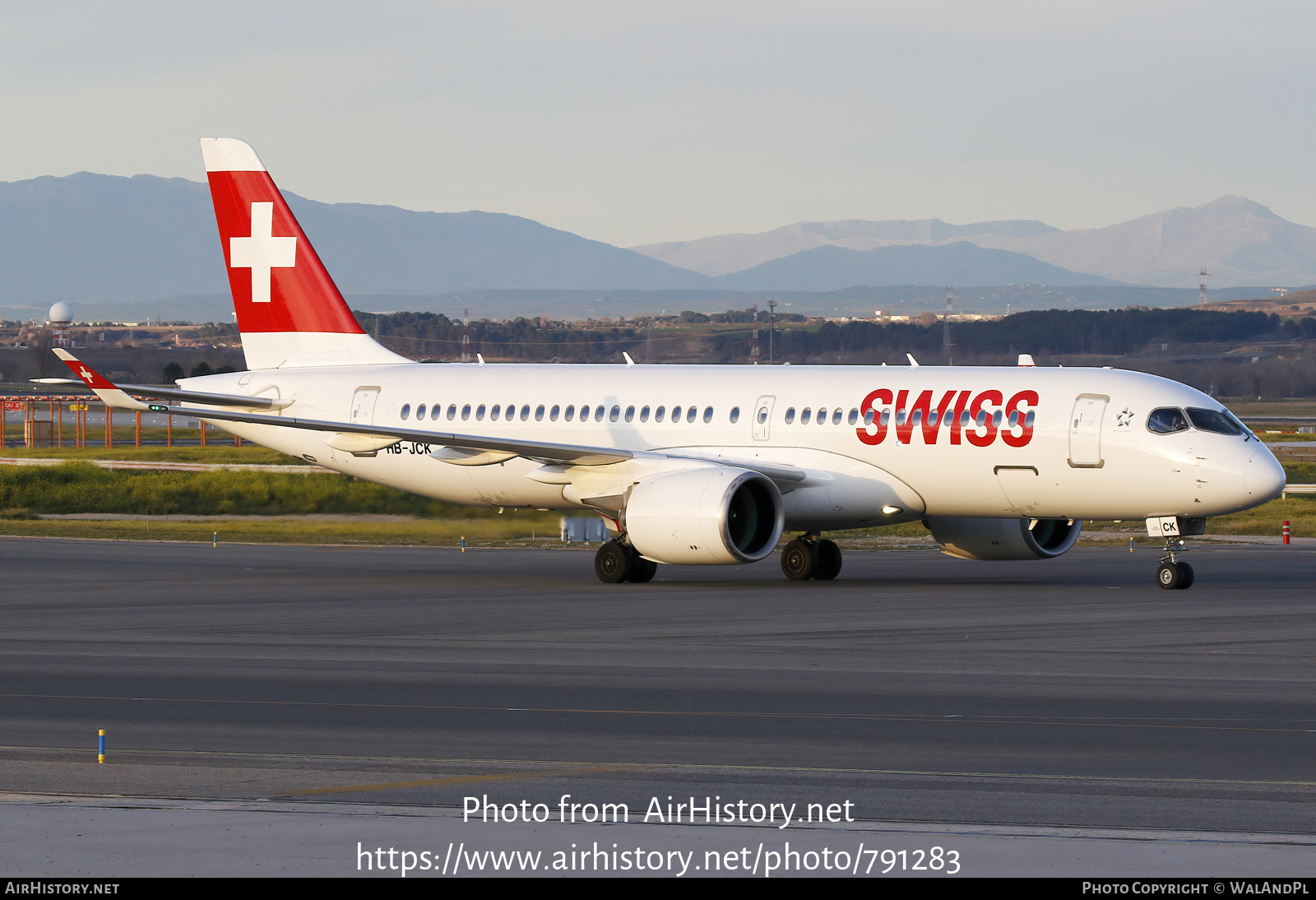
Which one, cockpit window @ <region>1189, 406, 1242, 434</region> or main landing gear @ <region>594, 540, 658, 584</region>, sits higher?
cockpit window @ <region>1189, 406, 1242, 434</region>

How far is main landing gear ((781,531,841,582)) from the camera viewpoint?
31.1m

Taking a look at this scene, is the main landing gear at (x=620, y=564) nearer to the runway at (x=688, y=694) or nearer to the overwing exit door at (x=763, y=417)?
the runway at (x=688, y=694)

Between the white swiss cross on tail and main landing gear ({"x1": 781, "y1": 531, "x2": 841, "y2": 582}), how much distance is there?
13020mm

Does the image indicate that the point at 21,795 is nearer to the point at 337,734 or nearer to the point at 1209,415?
the point at 337,734

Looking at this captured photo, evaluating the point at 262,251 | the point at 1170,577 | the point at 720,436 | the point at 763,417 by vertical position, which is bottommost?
the point at 1170,577

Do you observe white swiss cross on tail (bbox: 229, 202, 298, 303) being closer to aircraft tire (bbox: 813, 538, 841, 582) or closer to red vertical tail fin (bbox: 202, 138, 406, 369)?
red vertical tail fin (bbox: 202, 138, 406, 369)

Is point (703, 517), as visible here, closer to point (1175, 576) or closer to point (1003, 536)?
point (1003, 536)

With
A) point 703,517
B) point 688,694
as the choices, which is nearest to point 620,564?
point 703,517

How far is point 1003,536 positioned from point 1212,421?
4.78 m

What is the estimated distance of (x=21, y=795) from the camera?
38.3ft

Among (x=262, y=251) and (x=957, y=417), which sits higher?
(x=262, y=251)

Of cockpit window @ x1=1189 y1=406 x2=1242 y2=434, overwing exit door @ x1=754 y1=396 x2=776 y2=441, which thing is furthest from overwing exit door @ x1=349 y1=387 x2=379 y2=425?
cockpit window @ x1=1189 y1=406 x2=1242 y2=434

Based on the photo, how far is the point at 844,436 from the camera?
2986cm

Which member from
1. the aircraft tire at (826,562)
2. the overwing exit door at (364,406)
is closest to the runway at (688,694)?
the aircraft tire at (826,562)
